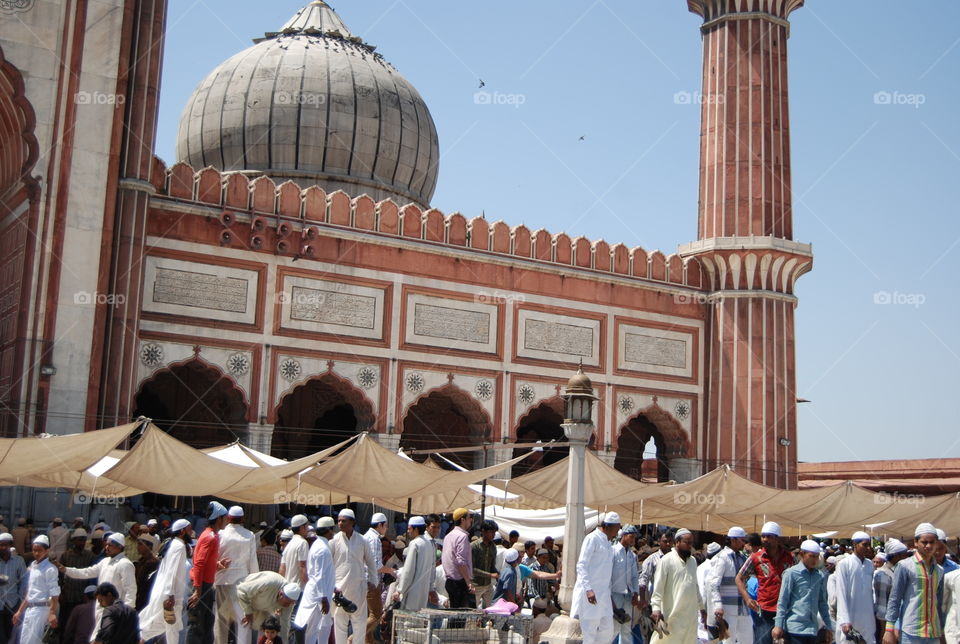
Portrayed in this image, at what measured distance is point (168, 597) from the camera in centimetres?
730

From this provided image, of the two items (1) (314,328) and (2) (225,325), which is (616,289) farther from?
(2) (225,325)

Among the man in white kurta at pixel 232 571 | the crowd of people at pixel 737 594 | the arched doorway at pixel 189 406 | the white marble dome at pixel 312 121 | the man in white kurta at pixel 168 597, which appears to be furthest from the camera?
the white marble dome at pixel 312 121

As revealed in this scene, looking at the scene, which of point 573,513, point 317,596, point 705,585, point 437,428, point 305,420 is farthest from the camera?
point 437,428

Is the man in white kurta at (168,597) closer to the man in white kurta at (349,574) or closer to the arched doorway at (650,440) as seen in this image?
the man in white kurta at (349,574)

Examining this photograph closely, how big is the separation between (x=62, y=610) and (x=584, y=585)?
388 centimetres

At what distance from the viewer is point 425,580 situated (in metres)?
8.33

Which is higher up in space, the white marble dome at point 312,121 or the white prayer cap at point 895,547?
the white marble dome at point 312,121

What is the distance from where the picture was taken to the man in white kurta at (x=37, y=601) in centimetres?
732

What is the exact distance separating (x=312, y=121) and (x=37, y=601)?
14.6m

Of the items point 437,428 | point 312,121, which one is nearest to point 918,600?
point 437,428

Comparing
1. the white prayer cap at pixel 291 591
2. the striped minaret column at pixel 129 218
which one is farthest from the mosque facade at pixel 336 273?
the white prayer cap at pixel 291 591

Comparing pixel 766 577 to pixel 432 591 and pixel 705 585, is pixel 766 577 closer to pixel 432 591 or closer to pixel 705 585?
pixel 705 585

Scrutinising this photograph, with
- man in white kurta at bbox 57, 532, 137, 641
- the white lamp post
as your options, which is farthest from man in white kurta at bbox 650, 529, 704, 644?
man in white kurta at bbox 57, 532, 137, 641

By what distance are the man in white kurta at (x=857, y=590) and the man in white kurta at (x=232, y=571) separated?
3989 millimetres
